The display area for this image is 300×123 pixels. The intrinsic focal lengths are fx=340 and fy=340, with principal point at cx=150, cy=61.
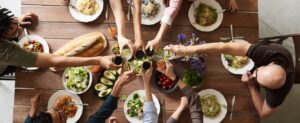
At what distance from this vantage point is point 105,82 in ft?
8.48

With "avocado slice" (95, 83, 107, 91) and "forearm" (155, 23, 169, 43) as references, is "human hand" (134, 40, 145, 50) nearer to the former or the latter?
"forearm" (155, 23, 169, 43)

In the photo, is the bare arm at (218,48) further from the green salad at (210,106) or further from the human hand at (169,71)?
the green salad at (210,106)

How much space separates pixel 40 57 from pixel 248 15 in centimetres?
160

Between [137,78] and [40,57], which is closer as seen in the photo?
[40,57]

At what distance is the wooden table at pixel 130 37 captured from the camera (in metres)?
2.59

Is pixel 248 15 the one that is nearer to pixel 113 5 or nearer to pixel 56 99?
pixel 113 5

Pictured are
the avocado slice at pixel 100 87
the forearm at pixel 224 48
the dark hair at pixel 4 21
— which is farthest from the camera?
the avocado slice at pixel 100 87

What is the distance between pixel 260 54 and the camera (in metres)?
2.38

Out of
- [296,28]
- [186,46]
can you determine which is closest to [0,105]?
[186,46]

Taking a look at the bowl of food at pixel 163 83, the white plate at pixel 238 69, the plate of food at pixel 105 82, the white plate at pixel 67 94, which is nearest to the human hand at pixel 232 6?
the white plate at pixel 238 69

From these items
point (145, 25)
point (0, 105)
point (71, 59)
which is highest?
point (145, 25)

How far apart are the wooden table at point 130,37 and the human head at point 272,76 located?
294mm

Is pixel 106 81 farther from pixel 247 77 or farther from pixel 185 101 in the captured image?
pixel 247 77

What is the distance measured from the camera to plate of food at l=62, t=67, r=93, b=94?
102 inches
